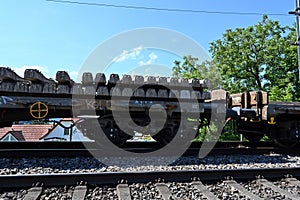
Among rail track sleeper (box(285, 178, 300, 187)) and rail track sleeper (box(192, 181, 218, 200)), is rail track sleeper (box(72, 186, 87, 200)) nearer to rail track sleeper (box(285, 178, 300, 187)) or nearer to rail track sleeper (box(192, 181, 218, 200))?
rail track sleeper (box(192, 181, 218, 200))

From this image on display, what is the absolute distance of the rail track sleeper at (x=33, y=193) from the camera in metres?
2.79

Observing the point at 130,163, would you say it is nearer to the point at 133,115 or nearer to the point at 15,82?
the point at 133,115

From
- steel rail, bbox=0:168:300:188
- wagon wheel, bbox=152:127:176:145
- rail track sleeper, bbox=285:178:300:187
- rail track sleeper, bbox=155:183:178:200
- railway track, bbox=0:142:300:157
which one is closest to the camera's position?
rail track sleeper, bbox=155:183:178:200

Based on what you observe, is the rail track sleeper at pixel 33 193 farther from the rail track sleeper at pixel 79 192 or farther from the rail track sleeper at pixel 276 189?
the rail track sleeper at pixel 276 189

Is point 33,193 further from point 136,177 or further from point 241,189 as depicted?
point 241,189

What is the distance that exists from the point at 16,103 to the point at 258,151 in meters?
5.69

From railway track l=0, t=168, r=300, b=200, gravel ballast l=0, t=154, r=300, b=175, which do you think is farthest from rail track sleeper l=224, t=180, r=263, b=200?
gravel ballast l=0, t=154, r=300, b=175

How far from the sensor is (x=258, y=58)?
18109mm

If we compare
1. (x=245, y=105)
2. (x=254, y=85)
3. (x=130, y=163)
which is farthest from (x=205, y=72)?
(x=130, y=163)

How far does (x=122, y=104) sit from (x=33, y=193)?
8.93 feet

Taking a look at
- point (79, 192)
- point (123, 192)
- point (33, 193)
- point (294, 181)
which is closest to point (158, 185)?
point (123, 192)

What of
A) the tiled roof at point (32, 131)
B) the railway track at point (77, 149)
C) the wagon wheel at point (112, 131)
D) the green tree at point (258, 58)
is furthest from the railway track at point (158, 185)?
the tiled roof at point (32, 131)

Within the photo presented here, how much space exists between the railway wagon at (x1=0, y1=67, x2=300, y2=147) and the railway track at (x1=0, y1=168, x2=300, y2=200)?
6.95ft

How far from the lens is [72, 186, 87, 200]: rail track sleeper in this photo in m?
2.84
